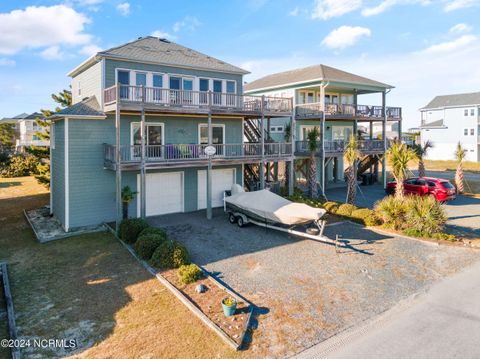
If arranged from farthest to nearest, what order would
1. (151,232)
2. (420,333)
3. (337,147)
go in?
(337,147) → (151,232) → (420,333)

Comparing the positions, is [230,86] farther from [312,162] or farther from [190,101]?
[312,162]

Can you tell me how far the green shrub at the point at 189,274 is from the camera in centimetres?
1190

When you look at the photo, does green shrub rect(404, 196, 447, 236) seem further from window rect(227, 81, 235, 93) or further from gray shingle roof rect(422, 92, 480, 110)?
gray shingle roof rect(422, 92, 480, 110)

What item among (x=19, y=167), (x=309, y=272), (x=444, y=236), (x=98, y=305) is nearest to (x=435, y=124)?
(x=444, y=236)

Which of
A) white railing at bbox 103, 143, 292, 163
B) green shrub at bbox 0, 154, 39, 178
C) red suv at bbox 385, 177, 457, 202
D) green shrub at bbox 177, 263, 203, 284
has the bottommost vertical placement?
green shrub at bbox 177, 263, 203, 284

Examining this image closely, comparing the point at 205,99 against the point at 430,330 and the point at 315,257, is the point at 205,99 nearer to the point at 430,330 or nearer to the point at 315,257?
the point at 315,257

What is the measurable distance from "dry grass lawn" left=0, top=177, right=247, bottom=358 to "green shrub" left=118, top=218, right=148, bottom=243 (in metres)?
0.53

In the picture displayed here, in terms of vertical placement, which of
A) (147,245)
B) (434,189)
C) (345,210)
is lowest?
(147,245)

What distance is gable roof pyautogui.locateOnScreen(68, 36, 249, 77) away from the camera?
64.9 ft

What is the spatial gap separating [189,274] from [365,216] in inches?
438

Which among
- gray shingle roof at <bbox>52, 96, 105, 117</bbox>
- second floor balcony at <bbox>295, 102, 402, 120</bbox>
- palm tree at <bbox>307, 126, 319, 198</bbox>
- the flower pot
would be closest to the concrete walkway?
the flower pot

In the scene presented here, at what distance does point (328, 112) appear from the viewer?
28766 mm

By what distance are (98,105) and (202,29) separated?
7.87 metres

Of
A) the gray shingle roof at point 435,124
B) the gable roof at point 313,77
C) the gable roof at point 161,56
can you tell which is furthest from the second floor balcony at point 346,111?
the gray shingle roof at point 435,124
